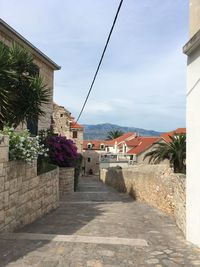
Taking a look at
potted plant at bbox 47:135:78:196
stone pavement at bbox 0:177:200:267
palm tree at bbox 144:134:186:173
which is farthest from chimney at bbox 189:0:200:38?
palm tree at bbox 144:134:186:173

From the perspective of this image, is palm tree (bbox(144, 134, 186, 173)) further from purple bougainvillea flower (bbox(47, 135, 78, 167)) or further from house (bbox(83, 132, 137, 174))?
house (bbox(83, 132, 137, 174))

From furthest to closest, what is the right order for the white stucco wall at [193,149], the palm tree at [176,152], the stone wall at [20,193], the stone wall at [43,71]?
1. the palm tree at [176,152]
2. the stone wall at [43,71]
3. the stone wall at [20,193]
4. the white stucco wall at [193,149]

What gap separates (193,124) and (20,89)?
23.3ft

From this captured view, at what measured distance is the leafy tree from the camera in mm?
11727

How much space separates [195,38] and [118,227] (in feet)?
14.9

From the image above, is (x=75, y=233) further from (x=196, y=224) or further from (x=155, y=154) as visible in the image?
(x=155, y=154)

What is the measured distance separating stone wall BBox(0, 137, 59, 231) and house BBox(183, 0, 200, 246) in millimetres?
3571

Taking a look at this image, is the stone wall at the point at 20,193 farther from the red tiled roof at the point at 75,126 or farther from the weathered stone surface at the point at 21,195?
the red tiled roof at the point at 75,126

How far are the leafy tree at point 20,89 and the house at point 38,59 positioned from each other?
134 cm

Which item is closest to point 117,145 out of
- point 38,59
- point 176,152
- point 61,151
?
point 176,152

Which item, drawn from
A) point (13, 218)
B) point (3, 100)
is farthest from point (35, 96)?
point (13, 218)

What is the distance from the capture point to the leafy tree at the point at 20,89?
38.5 ft

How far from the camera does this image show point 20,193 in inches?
344

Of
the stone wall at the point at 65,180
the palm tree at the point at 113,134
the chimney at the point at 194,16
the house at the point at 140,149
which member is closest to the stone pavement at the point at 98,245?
the chimney at the point at 194,16
